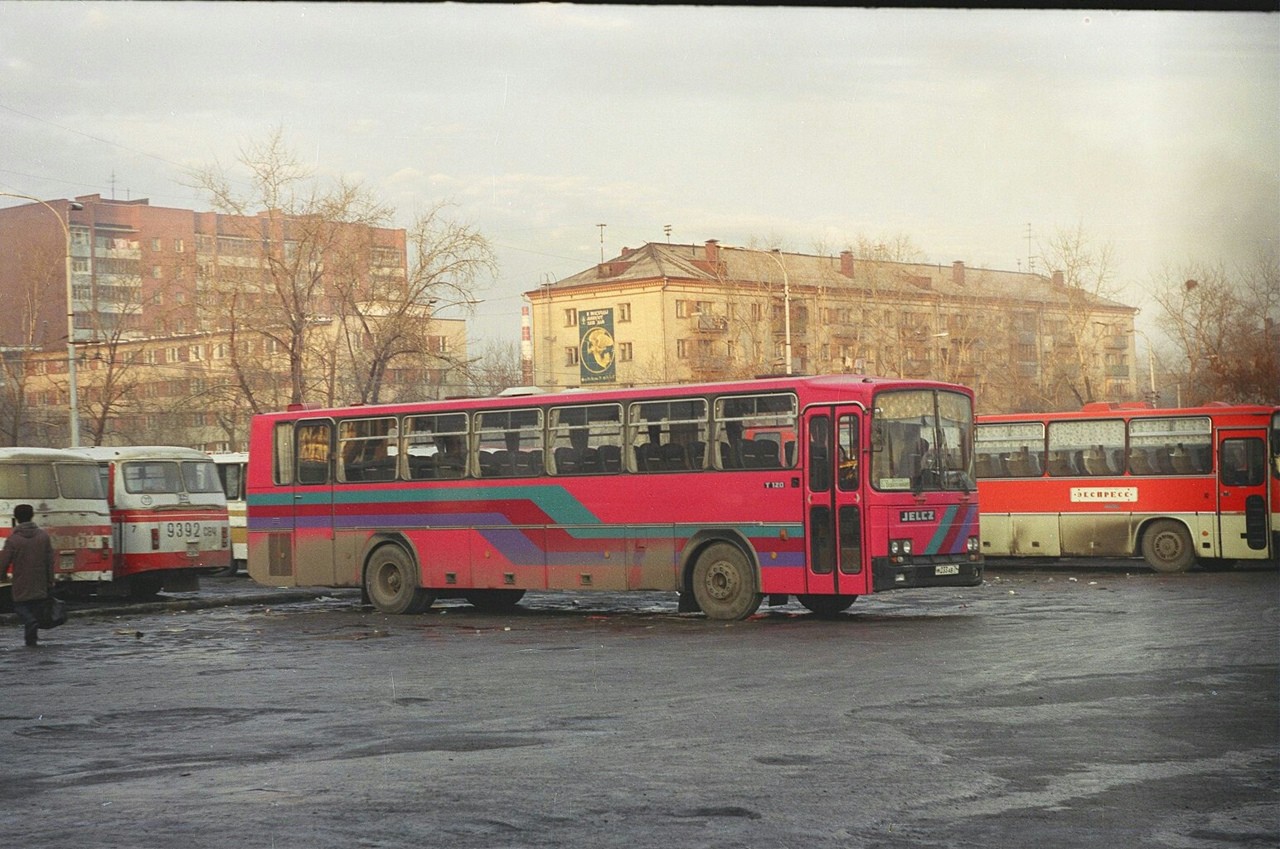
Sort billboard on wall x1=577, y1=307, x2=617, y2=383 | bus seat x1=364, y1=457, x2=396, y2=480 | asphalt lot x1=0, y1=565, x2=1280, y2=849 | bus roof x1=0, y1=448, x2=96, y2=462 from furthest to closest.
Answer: billboard on wall x1=577, y1=307, x2=617, y2=383, bus roof x1=0, y1=448, x2=96, y2=462, bus seat x1=364, y1=457, x2=396, y2=480, asphalt lot x1=0, y1=565, x2=1280, y2=849

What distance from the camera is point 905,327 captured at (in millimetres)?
64562

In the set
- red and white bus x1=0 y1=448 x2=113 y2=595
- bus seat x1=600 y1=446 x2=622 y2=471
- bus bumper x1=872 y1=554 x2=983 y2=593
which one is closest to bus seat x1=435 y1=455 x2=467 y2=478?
bus seat x1=600 y1=446 x2=622 y2=471

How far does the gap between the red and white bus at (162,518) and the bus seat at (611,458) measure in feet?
32.6

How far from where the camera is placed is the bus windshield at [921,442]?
2036cm

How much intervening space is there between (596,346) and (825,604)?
73.6m

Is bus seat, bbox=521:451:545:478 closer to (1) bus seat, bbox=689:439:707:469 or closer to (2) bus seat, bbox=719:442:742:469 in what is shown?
(1) bus seat, bbox=689:439:707:469

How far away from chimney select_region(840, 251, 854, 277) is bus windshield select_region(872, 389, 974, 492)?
46902 millimetres

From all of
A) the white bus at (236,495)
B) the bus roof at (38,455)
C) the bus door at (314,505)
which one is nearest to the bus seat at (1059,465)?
the bus door at (314,505)

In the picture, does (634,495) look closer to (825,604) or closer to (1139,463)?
(825,604)

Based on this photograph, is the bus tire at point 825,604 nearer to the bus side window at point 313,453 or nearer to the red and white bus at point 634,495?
the red and white bus at point 634,495

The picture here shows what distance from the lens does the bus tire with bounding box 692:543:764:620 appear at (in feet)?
68.1

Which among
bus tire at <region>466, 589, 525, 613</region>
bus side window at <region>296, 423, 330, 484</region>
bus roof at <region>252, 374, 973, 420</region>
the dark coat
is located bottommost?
bus tire at <region>466, 589, 525, 613</region>

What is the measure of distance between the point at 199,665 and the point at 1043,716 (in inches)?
374

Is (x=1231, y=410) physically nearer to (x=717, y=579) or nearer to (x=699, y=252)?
(x=717, y=579)
